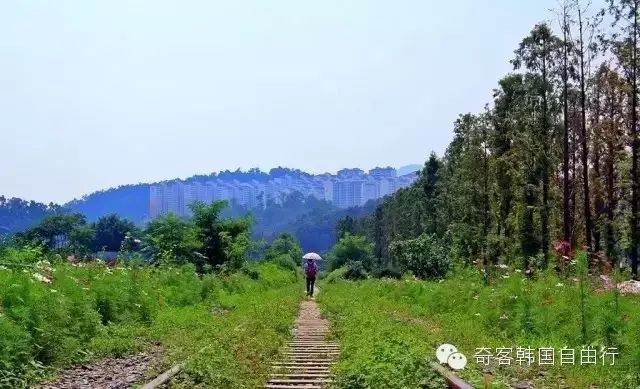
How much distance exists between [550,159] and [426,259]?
10027 millimetres

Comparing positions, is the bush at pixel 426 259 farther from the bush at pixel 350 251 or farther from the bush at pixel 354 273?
the bush at pixel 350 251

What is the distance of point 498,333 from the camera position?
12.0 metres

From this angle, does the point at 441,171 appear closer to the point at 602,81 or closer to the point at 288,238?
the point at 602,81

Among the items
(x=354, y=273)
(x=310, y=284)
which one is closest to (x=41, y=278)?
(x=310, y=284)

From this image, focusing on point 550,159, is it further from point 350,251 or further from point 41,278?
point 350,251

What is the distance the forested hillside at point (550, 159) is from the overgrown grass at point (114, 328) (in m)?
10.9

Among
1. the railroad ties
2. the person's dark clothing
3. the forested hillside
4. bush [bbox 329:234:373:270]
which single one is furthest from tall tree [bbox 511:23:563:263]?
bush [bbox 329:234:373:270]

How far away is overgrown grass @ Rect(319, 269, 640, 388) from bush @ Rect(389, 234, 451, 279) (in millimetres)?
19402

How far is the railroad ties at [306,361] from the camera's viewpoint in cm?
812

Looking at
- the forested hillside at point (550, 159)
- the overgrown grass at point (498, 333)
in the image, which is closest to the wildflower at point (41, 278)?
the overgrown grass at point (498, 333)

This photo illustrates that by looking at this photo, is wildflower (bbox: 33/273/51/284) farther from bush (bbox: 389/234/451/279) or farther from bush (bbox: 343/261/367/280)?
bush (bbox: 343/261/367/280)

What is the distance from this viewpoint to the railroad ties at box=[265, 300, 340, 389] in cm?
812

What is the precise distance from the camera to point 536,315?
11.5 metres

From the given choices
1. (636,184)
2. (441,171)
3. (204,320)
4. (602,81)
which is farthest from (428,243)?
(204,320)
